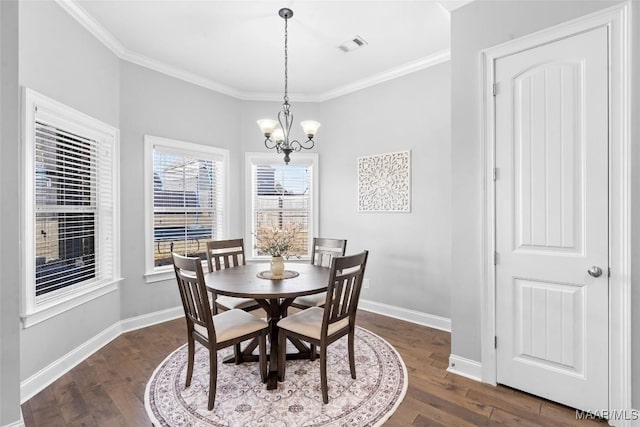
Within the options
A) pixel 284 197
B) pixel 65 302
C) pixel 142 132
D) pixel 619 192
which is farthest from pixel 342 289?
pixel 142 132

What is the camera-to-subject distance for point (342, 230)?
4539 millimetres

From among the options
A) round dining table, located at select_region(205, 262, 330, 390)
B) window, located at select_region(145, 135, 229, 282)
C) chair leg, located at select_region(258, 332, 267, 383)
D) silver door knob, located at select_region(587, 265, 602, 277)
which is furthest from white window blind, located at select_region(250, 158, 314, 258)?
silver door knob, located at select_region(587, 265, 602, 277)

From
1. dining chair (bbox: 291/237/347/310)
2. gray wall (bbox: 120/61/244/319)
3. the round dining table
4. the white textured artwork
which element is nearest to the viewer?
the round dining table

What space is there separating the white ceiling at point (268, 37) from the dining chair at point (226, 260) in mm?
2128

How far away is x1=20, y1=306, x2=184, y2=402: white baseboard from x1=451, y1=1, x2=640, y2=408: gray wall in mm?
3236

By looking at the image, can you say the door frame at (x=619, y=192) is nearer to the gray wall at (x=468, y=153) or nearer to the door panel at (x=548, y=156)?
the door panel at (x=548, y=156)

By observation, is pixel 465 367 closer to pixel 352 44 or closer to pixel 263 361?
pixel 263 361

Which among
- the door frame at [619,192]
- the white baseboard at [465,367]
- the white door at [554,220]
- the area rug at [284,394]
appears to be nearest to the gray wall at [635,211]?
the door frame at [619,192]

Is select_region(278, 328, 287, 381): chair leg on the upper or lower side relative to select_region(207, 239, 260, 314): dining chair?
lower

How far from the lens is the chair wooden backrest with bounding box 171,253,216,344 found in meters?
2.06

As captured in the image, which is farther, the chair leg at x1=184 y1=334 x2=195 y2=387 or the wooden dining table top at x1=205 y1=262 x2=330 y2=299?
the chair leg at x1=184 y1=334 x2=195 y2=387

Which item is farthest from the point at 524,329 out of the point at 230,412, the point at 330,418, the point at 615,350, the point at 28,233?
the point at 28,233

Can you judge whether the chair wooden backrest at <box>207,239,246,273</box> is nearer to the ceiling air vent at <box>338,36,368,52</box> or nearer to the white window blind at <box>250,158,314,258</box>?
the white window blind at <box>250,158,314,258</box>

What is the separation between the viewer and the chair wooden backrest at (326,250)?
3.43 metres
